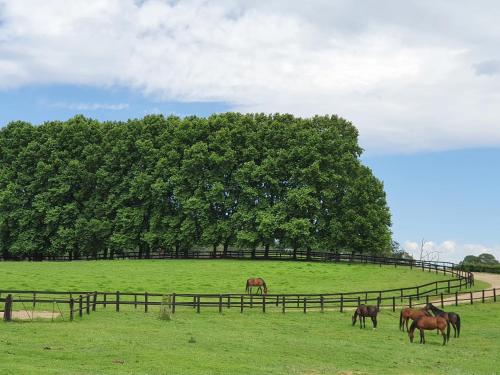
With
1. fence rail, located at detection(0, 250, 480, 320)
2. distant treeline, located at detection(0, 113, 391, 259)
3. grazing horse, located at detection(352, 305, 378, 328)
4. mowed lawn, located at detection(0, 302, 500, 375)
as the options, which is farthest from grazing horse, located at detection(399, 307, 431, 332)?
distant treeline, located at detection(0, 113, 391, 259)

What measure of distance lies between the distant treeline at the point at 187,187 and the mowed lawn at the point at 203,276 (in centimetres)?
479

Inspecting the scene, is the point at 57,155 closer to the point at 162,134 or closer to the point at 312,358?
the point at 162,134

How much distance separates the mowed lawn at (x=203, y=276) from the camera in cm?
3931

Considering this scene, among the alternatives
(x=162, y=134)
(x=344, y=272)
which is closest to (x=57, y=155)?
(x=162, y=134)

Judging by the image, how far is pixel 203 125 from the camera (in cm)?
6244

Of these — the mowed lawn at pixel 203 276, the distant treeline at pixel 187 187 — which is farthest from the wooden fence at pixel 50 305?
the distant treeline at pixel 187 187

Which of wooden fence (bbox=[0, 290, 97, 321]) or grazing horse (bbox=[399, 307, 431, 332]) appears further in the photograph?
grazing horse (bbox=[399, 307, 431, 332])

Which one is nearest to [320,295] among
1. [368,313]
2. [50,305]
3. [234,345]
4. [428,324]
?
[368,313]

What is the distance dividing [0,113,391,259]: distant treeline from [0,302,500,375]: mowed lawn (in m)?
30.2

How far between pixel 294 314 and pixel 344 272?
20503 mm

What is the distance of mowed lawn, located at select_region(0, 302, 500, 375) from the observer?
15906 mm

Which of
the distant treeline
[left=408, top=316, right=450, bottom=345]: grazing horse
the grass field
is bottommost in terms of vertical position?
the grass field

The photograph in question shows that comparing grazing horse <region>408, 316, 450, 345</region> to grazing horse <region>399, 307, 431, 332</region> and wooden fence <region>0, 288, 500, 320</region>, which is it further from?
wooden fence <region>0, 288, 500, 320</region>

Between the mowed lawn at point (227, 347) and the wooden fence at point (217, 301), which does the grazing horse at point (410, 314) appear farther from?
the wooden fence at point (217, 301)
